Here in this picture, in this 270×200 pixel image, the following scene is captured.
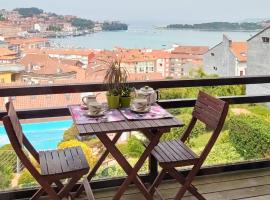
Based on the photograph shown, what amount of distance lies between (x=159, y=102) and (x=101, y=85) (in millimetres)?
548

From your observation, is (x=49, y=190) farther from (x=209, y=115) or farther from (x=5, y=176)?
(x=209, y=115)

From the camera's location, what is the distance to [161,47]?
3.84 metres

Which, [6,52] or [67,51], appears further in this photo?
[67,51]

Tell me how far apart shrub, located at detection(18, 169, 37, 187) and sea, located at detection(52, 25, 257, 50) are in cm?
120

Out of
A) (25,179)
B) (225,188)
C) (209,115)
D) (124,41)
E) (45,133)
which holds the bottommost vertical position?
(225,188)

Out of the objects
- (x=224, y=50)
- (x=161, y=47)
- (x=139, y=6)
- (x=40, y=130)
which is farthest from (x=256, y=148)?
(x=40, y=130)

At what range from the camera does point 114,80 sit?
315 centimetres

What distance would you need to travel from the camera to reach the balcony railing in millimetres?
3193

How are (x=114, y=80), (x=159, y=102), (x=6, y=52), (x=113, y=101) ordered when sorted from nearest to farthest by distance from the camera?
(x=113, y=101), (x=114, y=80), (x=6, y=52), (x=159, y=102)

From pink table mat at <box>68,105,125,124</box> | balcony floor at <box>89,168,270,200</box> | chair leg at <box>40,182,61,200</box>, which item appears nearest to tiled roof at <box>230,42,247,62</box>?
balcony floor at <box>89,168,270,200</box>

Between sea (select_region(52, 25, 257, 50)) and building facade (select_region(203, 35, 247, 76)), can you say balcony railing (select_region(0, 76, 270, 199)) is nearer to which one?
building facade (select_region(203, 35, 247, 76))

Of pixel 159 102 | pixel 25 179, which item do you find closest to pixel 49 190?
pixel 25 179

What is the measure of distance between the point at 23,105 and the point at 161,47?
1.42 m

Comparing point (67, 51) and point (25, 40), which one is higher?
point (25, 40)
